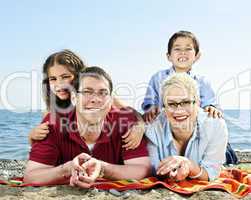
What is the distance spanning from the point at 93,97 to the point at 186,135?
104cm

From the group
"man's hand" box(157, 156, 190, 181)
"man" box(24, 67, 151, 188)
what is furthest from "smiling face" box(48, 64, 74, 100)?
"man's hand" box(157, 156, 190, 181)

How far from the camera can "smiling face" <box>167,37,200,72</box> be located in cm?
520

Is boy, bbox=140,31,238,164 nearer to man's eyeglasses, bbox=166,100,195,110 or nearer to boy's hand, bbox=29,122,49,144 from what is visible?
man's eyeglasses, bbox=166,100,195,110

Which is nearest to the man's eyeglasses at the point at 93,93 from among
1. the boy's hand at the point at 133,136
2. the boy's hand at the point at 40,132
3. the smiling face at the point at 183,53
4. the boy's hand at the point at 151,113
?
the boy's hand at the point at 133,136

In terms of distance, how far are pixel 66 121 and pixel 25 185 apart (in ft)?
2.49

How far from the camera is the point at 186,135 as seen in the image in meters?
3.95

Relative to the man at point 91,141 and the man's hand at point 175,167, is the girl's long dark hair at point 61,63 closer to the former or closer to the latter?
the man at point 91,141

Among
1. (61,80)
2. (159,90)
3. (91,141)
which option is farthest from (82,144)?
(159,90)

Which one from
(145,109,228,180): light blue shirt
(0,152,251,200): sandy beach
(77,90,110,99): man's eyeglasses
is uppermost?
(77,90,110,99): man's eyeglasses

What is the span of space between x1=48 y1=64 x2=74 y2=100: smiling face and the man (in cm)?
43

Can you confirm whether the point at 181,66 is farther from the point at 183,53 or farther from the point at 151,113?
the point at 151,113

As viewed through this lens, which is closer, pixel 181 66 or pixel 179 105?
pixel 179 105

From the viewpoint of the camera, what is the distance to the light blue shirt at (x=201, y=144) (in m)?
3.89

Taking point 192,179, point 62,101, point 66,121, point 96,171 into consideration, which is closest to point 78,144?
point 66,121
